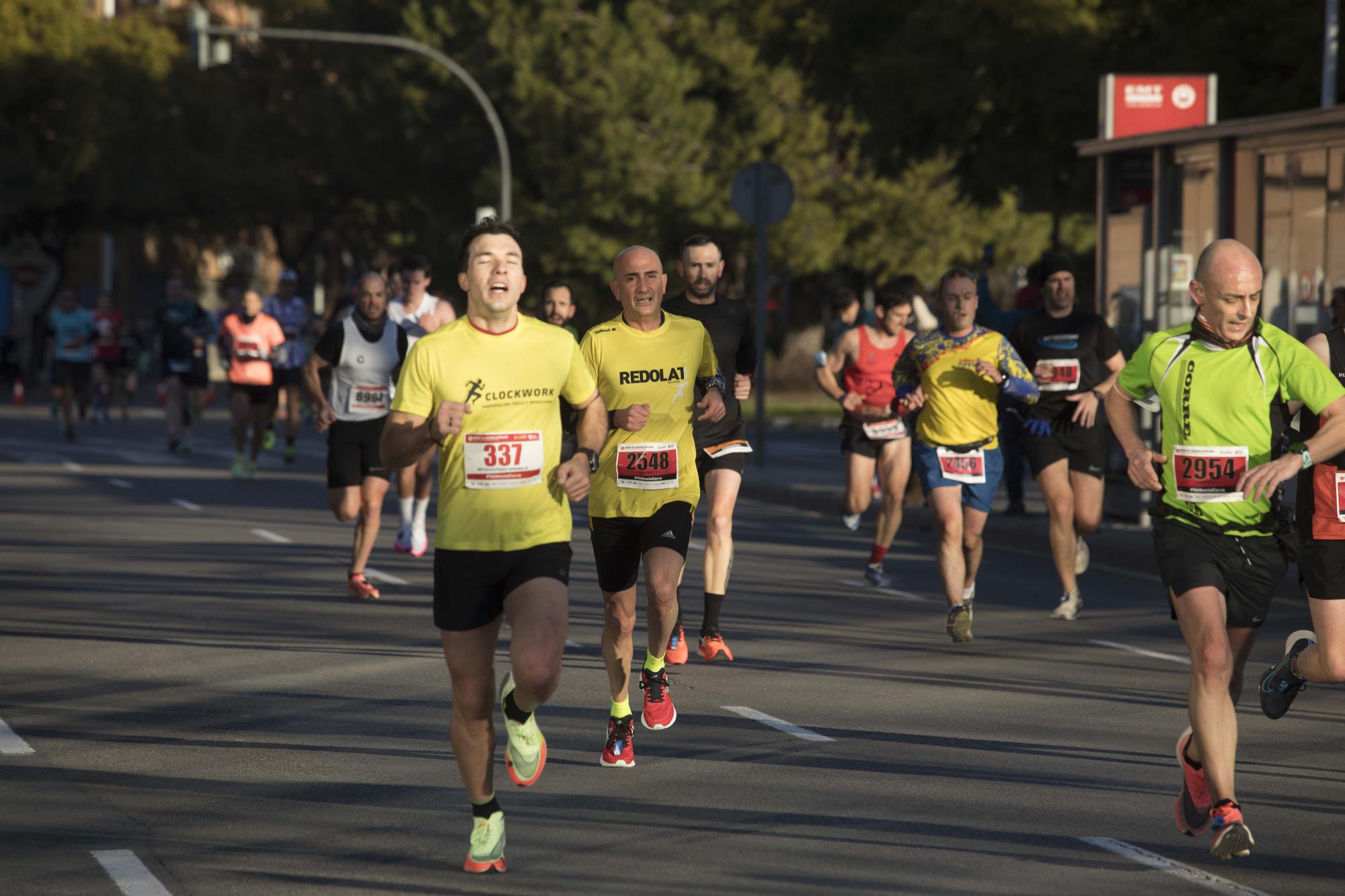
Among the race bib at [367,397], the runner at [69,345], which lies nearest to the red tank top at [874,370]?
the race bib at [367,397]

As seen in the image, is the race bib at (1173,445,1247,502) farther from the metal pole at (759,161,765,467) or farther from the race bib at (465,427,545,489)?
the metal pole at (759,161,765,467)

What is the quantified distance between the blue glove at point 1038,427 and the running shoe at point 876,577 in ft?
6.24

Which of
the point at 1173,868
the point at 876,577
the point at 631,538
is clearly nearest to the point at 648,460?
the point at 631,538

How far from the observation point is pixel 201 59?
3225 centimetres

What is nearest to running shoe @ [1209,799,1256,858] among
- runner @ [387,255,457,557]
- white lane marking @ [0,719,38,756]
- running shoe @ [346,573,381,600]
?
white lane marking @ [0,719,38,756]

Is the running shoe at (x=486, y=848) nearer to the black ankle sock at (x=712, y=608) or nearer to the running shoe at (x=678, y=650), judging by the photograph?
the running shoe at (x=678, y=650)

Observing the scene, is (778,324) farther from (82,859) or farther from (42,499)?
(82,859)

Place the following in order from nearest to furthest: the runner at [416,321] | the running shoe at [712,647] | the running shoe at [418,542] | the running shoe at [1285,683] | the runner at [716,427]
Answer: the running shoe at [1285,683] < the runner at [716,427] < the running shoe at [712,647] < the runner at [416,321] < the running shoe at [418,542]

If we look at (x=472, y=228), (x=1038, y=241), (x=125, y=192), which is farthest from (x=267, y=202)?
(x=472, y=228)

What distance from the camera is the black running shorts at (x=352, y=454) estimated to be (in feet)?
42.6

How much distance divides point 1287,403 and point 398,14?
4824 centimetres

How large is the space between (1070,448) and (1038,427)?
225mm

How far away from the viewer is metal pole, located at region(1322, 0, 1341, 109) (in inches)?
830

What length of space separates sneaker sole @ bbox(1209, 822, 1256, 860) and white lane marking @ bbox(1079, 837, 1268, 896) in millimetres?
94
